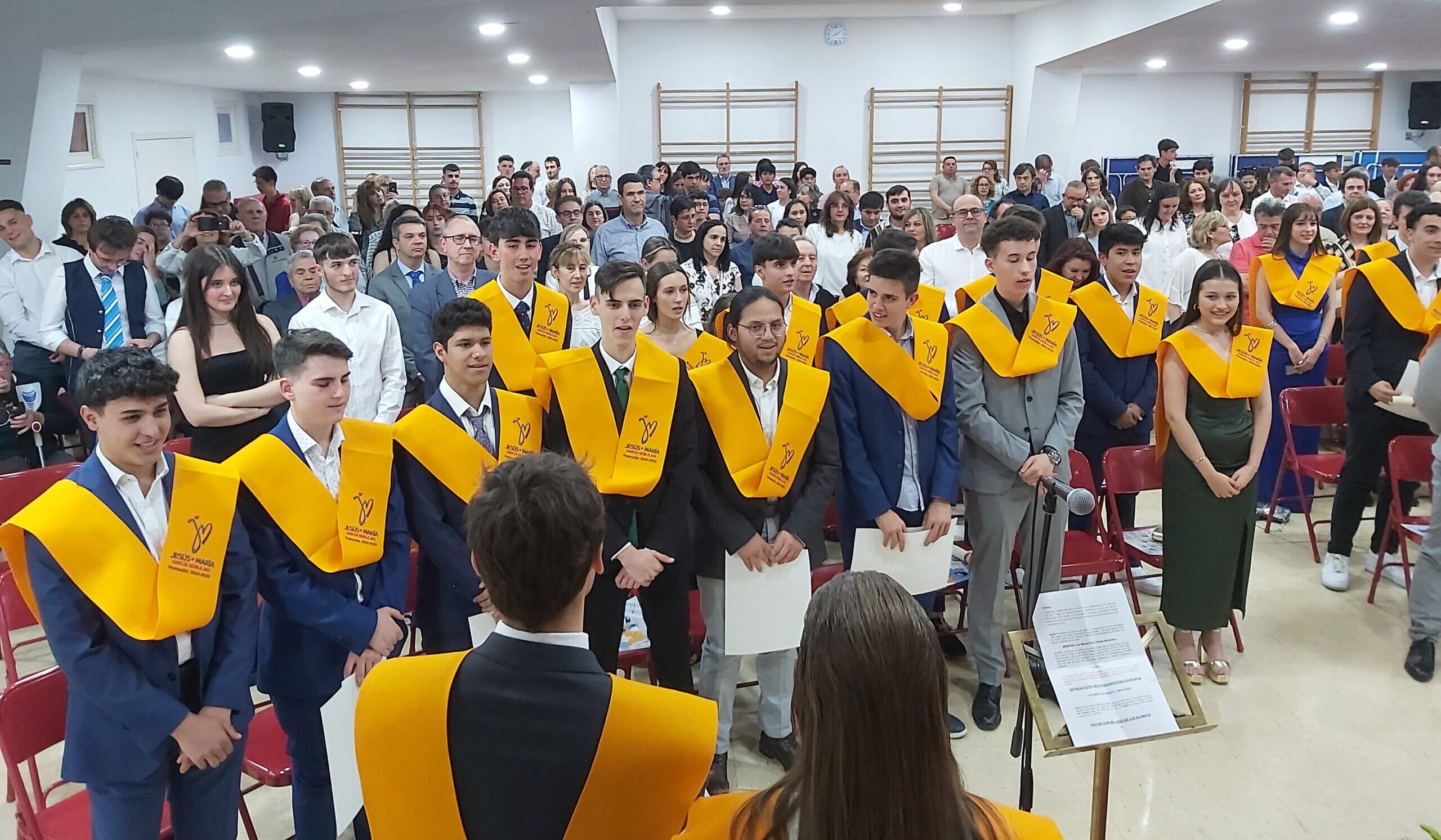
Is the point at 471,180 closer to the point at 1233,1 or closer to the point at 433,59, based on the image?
the point at 433,59

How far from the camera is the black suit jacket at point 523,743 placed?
131cm

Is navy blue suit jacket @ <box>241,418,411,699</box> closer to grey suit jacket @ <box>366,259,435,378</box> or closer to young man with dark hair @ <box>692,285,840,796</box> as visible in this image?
young man with dark hair @ <box>692,285,840,796</box>

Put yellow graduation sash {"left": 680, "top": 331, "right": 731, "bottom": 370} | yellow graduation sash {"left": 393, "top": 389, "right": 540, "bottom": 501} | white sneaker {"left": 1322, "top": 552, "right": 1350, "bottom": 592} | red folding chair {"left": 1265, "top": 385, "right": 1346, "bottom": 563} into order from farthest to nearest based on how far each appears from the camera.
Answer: red folding chair {"left": 1265, "top": 385, "right": 1346, "bottom": 563}, white sneaker {"left": 1322, "top": 552, "right": 1350, "bottom": 592}, yellow graduation sash {"left": 680, "top": 331, "right": 731, "bottom": 370}, yellow graduation sash {"left": 393, "top": 389, "right": 540, "bottom": 501}

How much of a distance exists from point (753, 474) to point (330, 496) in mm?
Result: 1134

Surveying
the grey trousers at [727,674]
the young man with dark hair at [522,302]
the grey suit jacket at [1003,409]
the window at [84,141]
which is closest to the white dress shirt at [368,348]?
the young man with dark hair at [522,302]

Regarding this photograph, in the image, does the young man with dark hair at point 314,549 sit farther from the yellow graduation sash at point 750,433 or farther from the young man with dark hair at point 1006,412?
the young man with dark hair at point 1006,412

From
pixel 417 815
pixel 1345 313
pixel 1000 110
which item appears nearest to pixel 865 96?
pixel 1000 110

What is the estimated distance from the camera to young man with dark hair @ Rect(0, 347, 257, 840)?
193 cm

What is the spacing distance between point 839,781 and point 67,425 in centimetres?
550

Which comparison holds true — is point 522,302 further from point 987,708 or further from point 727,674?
point 987,708

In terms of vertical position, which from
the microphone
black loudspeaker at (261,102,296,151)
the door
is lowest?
the microphone

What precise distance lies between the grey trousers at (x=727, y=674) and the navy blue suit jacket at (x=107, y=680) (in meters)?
1.30

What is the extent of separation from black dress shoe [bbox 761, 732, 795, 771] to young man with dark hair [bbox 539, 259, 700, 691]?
35 centimetres

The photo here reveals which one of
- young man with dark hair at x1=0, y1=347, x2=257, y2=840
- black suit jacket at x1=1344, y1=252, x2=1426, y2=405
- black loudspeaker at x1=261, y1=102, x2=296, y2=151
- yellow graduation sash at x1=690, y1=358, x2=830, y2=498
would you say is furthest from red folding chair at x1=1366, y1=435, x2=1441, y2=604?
black loudspeaker at x1=261, y1=102, x2=296, y2=151
